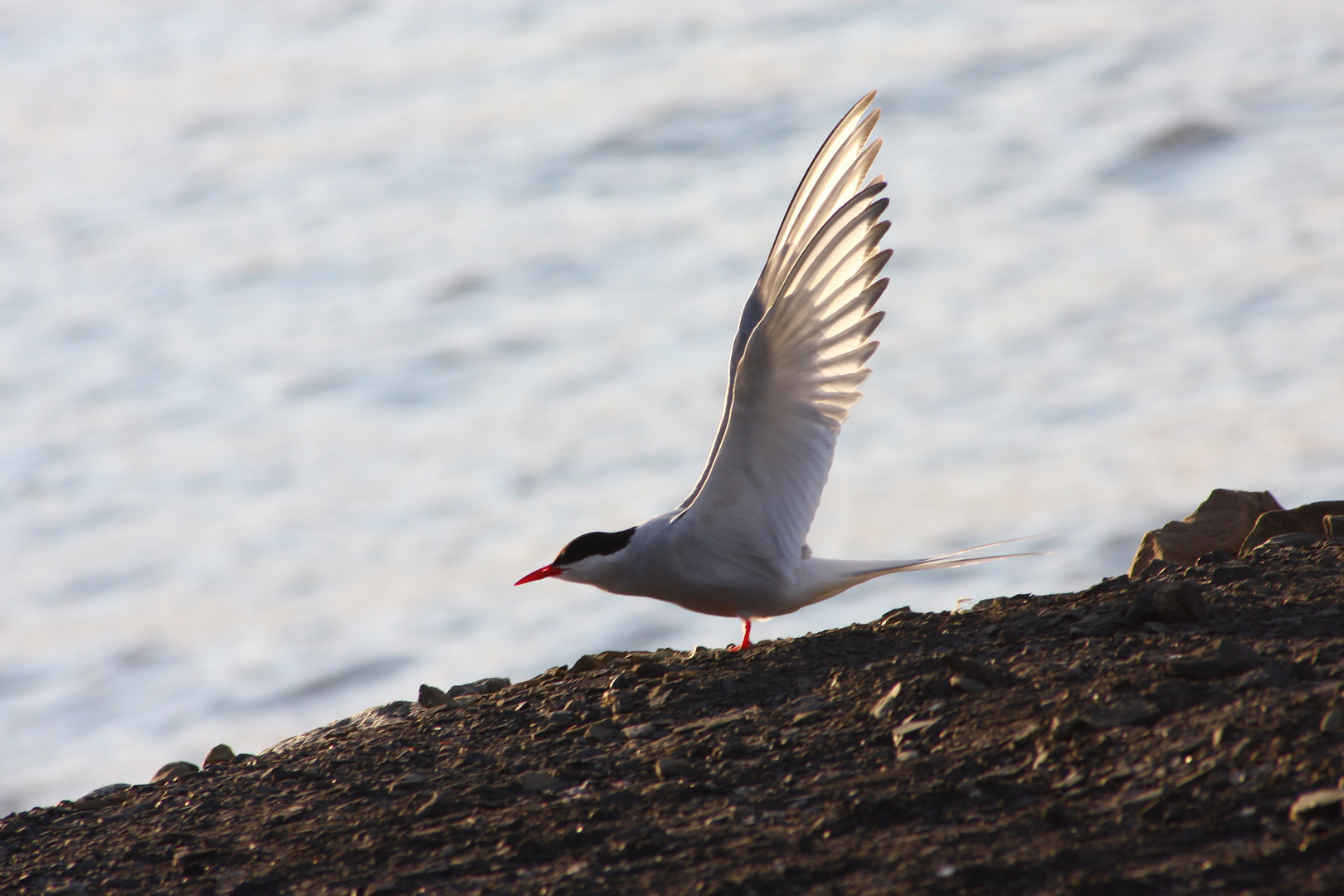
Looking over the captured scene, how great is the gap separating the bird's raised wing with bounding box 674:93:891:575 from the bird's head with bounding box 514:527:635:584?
296 millimetres

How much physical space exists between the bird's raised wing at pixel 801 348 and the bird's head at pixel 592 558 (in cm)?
30

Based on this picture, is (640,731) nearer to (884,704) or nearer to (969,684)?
(884,704)

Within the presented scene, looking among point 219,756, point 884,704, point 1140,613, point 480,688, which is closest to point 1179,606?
point 1140,613

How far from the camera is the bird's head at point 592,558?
4891 millimetres

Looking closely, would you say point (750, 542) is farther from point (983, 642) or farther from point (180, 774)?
point (180, 774)

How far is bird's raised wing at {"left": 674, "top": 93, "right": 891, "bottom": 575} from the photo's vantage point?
4500mm

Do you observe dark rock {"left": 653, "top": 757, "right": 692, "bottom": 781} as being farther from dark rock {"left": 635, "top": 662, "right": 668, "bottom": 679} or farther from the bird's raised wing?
the bird's raised wing

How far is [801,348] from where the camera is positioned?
4547 millimetres

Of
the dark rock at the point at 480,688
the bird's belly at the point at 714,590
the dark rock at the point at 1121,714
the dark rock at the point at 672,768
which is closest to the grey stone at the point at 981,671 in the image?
the dark rock at the point at 1121,714

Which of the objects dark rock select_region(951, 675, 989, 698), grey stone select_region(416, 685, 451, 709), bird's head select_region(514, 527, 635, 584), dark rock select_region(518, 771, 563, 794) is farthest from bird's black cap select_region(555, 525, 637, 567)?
dark rock select_region(951, 675, 989, 698)

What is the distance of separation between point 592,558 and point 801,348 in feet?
3.51

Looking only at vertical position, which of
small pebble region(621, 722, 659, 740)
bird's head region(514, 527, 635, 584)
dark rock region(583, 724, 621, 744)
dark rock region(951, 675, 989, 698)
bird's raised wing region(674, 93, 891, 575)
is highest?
bird's raised wing region(674, 93, 891, 575)

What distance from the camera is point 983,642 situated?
155 inches

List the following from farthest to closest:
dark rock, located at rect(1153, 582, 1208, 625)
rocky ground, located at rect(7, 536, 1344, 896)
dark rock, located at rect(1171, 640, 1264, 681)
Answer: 1. dark rock, located at rect(1153, 582, 1208, 625)
2. dark rock, located at rect(1171, 640, 1264, 681)
3. rocky ground, located at rect(7, 536, 1344, 896)
